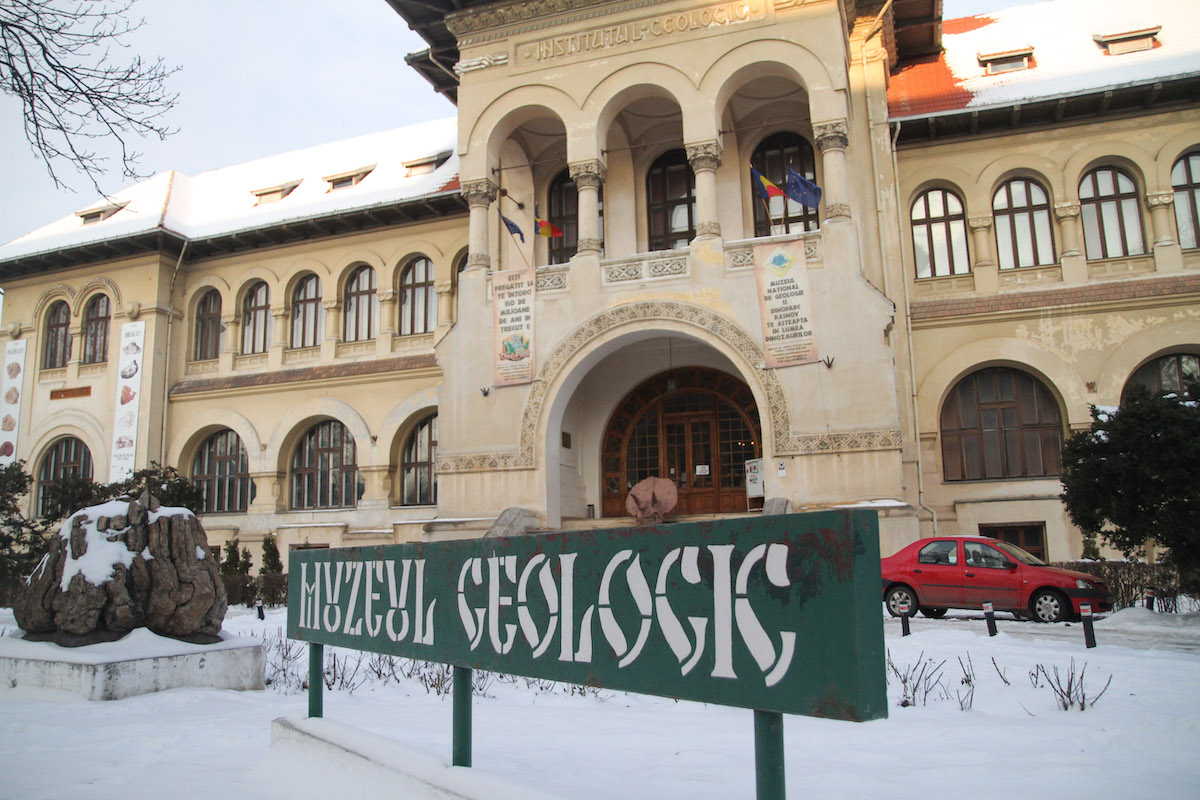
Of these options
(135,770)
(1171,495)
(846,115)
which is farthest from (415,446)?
(135,770)

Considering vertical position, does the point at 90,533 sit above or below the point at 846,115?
below

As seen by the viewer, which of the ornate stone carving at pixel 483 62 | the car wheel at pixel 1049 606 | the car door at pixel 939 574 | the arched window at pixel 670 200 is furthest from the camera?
the arched window at pixel 670 200

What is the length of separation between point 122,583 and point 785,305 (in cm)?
1203

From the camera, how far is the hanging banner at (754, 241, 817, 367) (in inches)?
645

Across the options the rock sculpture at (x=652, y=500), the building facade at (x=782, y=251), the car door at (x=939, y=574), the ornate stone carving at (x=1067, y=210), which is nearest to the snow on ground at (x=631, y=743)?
the car door at (x=939, y=574)

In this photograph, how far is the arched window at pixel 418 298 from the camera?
78.3 feet

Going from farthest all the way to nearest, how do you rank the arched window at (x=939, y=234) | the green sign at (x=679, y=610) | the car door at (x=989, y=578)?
the arched window at (x=939, y=234) → the car door at (x=989, y=578) → the green sign at (x=679, y=610)

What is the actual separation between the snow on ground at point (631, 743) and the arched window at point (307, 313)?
738 inches

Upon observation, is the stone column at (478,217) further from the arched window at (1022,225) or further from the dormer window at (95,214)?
the dormer window at (95,214)

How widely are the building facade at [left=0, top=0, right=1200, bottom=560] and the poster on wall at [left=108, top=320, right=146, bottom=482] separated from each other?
17.5 ft

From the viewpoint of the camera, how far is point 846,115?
1700 cm

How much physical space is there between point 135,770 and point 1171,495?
11.3 meters

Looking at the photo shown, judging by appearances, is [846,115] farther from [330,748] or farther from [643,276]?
[330,748]

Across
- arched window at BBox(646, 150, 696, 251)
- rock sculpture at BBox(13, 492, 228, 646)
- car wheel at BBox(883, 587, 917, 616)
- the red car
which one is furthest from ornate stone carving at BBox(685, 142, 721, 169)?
rock sculpture at BBox(13, 492, 228, 646)
